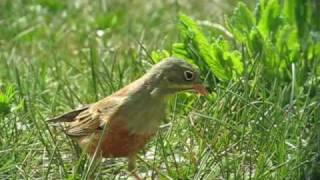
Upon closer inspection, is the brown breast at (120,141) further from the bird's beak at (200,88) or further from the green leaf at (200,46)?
the green leaf at (200,46)

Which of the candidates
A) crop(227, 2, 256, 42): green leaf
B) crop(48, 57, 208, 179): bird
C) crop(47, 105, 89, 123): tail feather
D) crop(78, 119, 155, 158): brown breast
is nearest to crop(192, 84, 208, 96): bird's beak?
crop(48, 57, 208, 179): bird

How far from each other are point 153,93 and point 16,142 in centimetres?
72

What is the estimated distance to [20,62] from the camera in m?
7.53

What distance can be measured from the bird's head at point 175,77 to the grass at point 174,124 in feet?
0.49

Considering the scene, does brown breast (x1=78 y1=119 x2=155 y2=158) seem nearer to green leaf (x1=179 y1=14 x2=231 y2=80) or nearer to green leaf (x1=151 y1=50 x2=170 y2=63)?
green leaf (x1=179 y1=14 x2=231 y2=80)

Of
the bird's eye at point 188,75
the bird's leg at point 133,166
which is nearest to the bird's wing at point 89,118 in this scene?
the bird's leg at point 133,166

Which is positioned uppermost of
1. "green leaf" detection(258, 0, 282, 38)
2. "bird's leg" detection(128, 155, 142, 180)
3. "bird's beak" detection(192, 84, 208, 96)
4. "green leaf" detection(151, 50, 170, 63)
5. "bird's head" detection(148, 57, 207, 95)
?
"green leaf" detection(258, 0, 282, 38)

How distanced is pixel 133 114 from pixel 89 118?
36cm

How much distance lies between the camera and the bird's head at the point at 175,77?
530cm

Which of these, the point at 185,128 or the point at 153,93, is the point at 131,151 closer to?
the point at 153,93

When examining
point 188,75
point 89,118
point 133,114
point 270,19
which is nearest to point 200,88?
point 188,75

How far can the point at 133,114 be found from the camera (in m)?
5.16

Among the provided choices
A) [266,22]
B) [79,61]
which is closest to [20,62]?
[79,61]

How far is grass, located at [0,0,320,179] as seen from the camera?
5.19 meters
